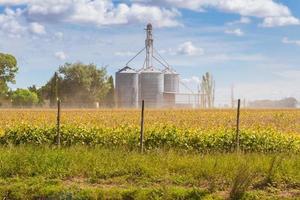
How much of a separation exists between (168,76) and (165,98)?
394cm

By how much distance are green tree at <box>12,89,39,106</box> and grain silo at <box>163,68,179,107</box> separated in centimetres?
2058

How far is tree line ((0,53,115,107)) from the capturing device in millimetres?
87500

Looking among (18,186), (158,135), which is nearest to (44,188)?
(18,186)

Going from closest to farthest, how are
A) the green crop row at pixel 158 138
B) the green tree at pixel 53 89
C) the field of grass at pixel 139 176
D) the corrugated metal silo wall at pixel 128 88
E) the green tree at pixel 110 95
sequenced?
the field of grass at pixel 139 176 → the green crop row at pixel 158 138 → the corrugated metal silo wall at pixel 128 88 → the green tree at pixel 53 89 → the green tree at pixel 110 95

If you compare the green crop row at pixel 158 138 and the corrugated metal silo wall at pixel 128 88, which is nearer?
the green crop row at pixel 158 138

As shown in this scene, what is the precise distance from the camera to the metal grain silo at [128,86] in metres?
82.4

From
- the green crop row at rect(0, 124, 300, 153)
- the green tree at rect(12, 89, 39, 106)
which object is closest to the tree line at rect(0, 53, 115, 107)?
the green tree at rect(12, 89, 39, 106)

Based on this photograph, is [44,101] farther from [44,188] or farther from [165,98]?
[44,188]

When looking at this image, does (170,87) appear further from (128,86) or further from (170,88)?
(128,86)

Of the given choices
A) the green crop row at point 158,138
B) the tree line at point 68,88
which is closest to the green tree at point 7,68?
the tree line at point 68,88

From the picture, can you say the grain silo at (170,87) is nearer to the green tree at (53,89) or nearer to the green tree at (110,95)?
the green tree at (110,95)

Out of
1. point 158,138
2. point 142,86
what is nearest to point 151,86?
point 142,86

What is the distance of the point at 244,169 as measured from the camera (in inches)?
430

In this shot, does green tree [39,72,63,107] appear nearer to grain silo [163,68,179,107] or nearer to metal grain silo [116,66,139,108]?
metal grain silo [116,66,139,108]
